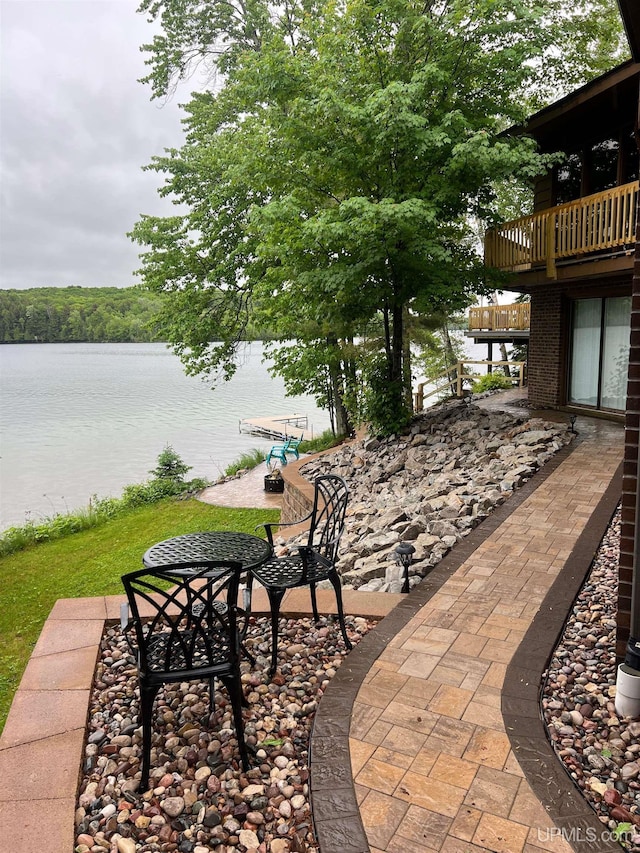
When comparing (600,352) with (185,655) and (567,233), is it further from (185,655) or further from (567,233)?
(185,655)

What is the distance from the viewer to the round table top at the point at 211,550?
3.29 m

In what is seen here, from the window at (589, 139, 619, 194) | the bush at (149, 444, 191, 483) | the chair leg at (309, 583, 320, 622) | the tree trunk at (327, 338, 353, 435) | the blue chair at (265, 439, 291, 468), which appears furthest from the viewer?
the tree trunk at (327, 338, 353, 435)

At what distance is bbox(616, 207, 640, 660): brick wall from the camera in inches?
109

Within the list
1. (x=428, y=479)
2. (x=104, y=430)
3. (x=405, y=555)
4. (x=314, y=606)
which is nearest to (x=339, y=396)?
(x=428, y=479)

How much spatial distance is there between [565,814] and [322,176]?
927 cm

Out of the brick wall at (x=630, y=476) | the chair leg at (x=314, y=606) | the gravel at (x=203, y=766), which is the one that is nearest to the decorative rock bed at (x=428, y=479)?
the chair leg at (x=314, y=606)

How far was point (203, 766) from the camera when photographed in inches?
100

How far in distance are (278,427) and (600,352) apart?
56.3ft

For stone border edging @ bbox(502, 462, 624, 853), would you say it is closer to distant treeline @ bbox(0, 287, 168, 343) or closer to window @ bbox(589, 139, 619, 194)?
window @ bbox(589, 139, 619, 194)

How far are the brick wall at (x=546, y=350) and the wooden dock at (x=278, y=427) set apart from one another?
12828mm

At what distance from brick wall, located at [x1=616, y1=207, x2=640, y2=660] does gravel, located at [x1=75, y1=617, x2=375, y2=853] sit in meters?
1.57

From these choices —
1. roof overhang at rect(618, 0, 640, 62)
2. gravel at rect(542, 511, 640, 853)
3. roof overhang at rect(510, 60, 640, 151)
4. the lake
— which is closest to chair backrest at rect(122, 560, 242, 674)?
gravel at rect(542, 511, 640, 853)

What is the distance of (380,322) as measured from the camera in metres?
12.7

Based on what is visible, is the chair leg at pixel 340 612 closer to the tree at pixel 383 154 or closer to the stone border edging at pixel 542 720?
the stone border edging at pixel 542 720
